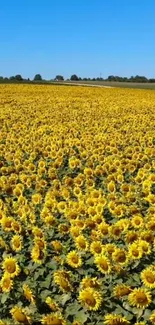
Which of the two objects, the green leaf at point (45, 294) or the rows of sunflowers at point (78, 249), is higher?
the rows of sunflowers at point (78, 249)

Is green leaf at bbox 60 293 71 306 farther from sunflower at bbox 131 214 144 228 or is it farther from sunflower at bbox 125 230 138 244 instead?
sunflower at bbox 131 214 144 228

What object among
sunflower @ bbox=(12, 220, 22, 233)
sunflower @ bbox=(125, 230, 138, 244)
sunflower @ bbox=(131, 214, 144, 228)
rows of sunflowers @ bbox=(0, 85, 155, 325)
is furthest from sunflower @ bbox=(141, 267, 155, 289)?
sunflower @ bbox=(12, 220, 22, 233)

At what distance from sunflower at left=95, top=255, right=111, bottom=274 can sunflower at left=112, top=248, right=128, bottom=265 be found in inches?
3.3

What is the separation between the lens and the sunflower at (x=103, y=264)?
420cm

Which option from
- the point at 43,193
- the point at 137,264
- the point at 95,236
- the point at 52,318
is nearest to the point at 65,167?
the point at 43,193

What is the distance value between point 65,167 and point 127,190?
8.66 feet

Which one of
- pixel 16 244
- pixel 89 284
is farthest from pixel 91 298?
pixel 16 244

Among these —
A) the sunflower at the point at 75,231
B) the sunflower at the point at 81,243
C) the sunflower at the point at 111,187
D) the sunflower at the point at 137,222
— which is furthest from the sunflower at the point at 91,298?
the sunflower at the point at 111,187

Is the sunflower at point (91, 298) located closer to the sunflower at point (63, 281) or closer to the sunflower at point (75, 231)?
the sunflower at point (63, 281)

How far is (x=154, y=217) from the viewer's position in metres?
5.07

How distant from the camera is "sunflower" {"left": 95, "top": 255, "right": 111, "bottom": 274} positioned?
4.20m

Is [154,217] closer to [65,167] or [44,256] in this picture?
[44,256]

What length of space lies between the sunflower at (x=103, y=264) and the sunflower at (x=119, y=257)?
0.28 ft

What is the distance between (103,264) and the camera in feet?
13.8
